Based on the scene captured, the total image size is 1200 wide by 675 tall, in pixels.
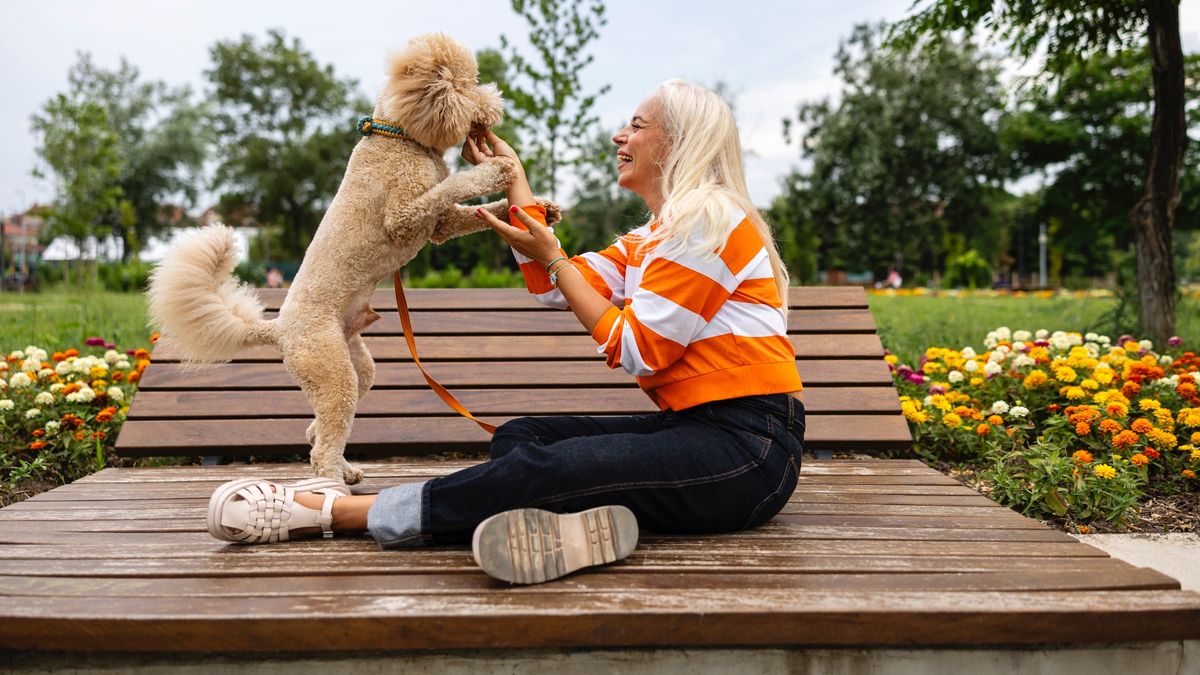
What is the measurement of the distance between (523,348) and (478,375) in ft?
0.83

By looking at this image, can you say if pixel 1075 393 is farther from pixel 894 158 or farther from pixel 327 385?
pixel 894 158

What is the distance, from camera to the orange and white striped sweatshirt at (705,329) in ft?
7.06

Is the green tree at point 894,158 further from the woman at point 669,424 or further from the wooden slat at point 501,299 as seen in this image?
the woman at point 669,424

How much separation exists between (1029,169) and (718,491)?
2244 centimetres

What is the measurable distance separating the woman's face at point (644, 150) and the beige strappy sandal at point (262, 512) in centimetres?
125

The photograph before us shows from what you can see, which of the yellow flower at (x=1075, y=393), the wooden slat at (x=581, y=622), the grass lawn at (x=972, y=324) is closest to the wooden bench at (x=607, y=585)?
the wooden slat at (x=581, y=622)

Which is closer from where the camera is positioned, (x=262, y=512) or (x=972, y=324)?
(x=262, y=512)

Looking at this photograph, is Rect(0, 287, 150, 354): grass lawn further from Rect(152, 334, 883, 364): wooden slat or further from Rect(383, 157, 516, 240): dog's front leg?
Rect(383, 157, 516, 240): dog's front leg

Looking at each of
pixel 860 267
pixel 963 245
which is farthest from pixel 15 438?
pixel 963 245

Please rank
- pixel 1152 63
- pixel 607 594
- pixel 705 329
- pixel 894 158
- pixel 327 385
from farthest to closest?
pixel 894 158, pixel 1152 63, pixel 327 385, pixel 705 329, pixel 607 594

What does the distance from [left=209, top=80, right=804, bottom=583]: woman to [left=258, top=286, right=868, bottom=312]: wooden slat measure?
1.60 m

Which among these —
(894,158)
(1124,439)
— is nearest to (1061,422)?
(1124,439)

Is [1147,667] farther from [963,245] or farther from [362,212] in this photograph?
[963,245]

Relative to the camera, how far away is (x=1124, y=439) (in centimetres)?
338
